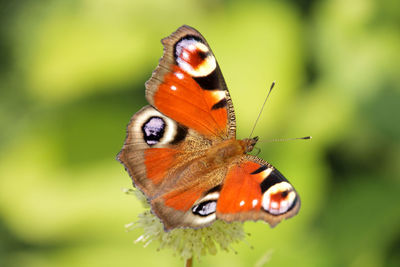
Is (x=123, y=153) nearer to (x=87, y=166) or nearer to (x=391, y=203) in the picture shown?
(x=87, y=166)

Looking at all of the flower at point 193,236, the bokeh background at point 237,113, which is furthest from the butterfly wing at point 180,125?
the bokeh background at point 237,113

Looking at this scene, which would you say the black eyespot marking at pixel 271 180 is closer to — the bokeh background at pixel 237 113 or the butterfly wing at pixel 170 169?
the butterfly wing at pixel 170 169

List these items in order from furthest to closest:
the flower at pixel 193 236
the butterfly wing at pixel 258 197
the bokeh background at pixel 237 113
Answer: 1. the bokeh background at pixel 237 113
2. the flower at pixel 193 236
3. the butterfly wing at pixel 258 197

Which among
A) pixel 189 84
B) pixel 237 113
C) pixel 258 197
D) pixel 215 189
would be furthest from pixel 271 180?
pixel 237 113

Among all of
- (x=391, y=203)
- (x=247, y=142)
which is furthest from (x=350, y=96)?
(x=247, y=142)

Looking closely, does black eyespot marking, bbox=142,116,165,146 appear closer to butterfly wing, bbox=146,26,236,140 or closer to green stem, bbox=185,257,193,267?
butterfly wing, bbox=146,26,236,140

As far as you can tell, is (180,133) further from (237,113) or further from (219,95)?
(237,113)
